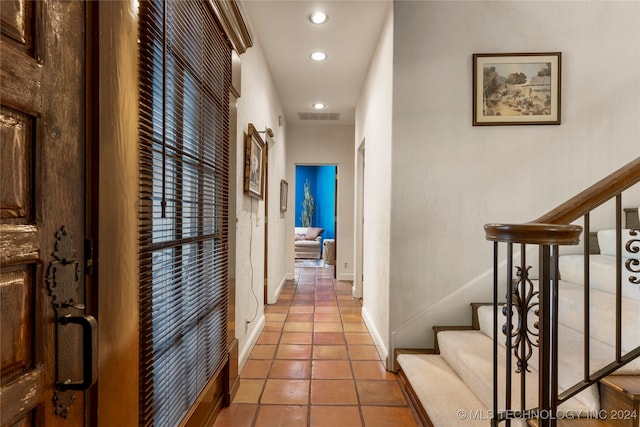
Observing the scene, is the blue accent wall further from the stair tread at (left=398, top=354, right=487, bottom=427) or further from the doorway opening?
the stair tread at (left=398, top=354, right=487, bottom=427)

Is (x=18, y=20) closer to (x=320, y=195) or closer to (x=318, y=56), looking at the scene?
(x=318, y=56)

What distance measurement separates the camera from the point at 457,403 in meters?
1.75

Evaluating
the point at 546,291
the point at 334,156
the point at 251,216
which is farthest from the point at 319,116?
the point at 546,291

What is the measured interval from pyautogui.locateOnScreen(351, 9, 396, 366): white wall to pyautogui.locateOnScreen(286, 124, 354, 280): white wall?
2.02m

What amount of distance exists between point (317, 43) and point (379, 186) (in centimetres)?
145

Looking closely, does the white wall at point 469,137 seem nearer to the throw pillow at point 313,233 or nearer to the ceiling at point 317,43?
the ceiling at point 317,43

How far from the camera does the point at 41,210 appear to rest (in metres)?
0.69

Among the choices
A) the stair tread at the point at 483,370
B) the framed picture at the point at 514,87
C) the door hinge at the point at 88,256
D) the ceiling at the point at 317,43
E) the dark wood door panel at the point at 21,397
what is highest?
the ceiling at the point at 317,43

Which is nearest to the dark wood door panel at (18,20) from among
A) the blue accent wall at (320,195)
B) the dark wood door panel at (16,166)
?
the dark wood door panel at (16,166)

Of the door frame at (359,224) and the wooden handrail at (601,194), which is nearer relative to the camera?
the wooden handrail at (601,194)

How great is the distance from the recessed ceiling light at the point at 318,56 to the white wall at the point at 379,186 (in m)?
0.49

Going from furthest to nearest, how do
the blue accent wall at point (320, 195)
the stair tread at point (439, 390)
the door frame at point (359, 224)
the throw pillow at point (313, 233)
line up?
the blue accent wall at point (320, 195)
the throw pillow at point (313, 233)
the door frame at point (359, 224)
the stair tread at point (439, 390)

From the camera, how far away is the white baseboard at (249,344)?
2.53 meters

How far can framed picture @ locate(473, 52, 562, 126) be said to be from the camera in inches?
96.1
